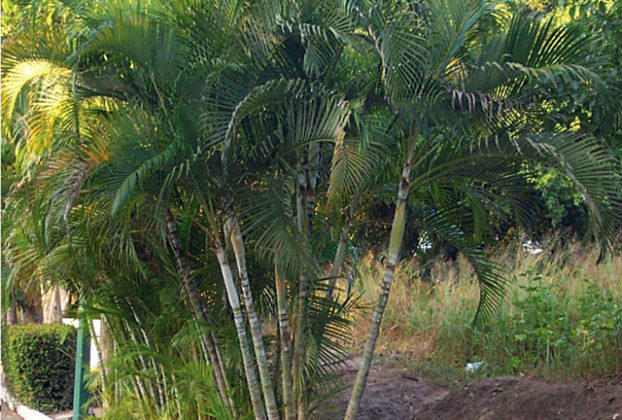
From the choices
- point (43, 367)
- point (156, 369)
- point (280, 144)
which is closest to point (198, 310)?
point (156, 369)

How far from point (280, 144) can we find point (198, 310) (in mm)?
1711

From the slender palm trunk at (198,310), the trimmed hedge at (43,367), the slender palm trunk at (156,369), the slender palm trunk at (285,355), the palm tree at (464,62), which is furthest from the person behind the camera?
the trimmed hedge at (43,367)

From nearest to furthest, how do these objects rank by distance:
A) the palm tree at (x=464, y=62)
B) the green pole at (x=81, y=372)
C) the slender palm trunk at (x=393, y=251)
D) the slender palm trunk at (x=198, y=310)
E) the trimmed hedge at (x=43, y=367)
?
the palm tree at (x=464, y=62), the slender palm trunk at (x=393, y=251), the slender palm trunk at (x=198, y=310), the green pole at (x=81, y=372), the trimmed hedge at (x=43, y=367)

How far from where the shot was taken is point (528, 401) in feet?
22.6

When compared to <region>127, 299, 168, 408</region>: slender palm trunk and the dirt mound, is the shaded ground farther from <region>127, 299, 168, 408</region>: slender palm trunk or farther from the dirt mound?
<region>127, 299, 168, 408</region>: slender palm trunk

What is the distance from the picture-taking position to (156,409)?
755 centimetres

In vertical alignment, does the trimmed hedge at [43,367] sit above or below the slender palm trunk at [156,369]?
below

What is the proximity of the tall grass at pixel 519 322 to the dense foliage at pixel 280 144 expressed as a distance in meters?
1.58

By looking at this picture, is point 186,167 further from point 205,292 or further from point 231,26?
point 205,292

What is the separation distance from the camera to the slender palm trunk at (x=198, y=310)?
6.48 metres

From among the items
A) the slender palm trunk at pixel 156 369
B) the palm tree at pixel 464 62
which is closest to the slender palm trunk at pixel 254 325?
the palm tree at pixel 464 62

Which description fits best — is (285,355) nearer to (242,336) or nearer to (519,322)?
(242,336)

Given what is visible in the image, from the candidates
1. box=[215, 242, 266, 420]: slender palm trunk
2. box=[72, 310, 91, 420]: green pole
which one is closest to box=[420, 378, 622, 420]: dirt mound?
box=[215, 242, 266, 420]: slender palm trunk

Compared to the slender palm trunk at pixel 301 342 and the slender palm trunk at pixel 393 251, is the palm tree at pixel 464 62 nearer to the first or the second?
the slender palm trunk at pixel 393 251
